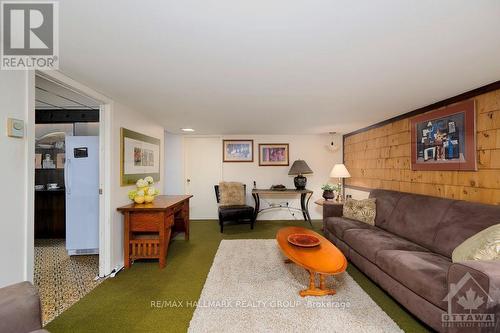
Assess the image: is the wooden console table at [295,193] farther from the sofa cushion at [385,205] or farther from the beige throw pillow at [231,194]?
the sofa cushion at [385,205]

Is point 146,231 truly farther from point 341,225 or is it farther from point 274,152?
point 274,152

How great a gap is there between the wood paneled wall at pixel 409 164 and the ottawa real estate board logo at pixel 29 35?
3.57 metres

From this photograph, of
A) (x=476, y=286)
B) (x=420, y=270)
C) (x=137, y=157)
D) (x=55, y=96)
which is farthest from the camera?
(x=137, y=157)

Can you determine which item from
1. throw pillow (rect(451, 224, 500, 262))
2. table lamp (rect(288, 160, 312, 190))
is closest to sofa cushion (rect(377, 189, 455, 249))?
throw pillow (rect(451, 224, 500, 262))

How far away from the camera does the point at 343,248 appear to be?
113 inches

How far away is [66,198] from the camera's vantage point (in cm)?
303

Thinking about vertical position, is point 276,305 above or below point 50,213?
below

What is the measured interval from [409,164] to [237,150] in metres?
3.36

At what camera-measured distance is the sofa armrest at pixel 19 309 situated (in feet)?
3.13

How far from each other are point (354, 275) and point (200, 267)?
1.86 m

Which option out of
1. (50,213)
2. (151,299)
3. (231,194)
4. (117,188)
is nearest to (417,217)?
(151,299)

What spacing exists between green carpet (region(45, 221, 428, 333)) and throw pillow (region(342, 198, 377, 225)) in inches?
32.0

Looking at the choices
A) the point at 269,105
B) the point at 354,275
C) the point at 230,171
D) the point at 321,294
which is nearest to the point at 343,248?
the point at 354,275

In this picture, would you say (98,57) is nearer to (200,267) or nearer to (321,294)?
(200,267)
